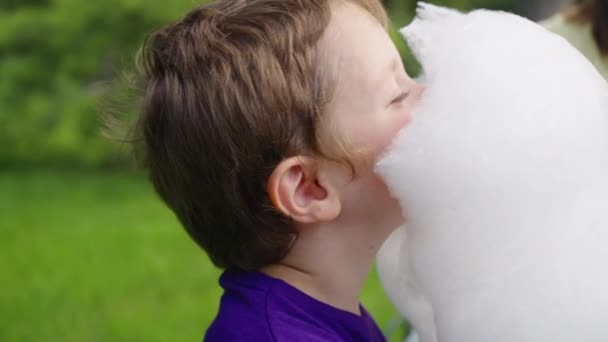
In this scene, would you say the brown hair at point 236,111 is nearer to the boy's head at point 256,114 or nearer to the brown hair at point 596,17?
the boy's head at point 256,114

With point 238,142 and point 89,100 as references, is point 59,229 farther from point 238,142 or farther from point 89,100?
point 238,142

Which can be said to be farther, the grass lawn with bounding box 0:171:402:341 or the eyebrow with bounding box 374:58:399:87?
the grass lawn with bounding box 0:171:402:341

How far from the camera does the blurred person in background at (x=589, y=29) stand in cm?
257

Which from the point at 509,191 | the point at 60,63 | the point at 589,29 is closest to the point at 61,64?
the point at 60,63

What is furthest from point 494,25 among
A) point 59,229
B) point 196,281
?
point 59,229

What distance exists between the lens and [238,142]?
1.54m

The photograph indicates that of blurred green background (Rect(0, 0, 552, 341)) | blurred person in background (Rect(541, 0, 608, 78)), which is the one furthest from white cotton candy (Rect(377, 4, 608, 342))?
blurred green background (Rect(0, 0, 552, 341))

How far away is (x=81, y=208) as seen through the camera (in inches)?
246

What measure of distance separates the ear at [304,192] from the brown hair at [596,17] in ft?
4.13

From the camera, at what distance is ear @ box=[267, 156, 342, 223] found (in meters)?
1.56

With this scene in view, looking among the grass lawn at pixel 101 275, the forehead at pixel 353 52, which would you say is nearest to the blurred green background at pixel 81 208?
the grass lawn at pixel 101 275

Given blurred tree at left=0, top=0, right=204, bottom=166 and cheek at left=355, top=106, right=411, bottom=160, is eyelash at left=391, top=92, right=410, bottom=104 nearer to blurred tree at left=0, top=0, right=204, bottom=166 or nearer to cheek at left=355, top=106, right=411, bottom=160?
cheek at left=355, top=106, right=411, bottom=160

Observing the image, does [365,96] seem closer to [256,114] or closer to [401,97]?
[401,97]

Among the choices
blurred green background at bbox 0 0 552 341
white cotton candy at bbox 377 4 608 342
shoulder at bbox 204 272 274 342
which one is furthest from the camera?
blurred green background at bbox 0 0 552 341
